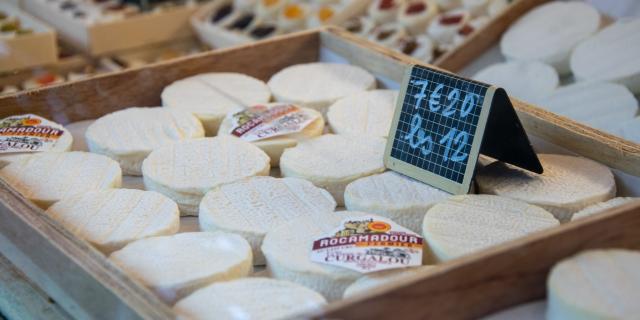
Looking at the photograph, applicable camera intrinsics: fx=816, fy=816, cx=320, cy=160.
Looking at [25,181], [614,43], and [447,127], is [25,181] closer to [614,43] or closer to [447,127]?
[447,127]

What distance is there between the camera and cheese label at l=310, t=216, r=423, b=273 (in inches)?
63.3

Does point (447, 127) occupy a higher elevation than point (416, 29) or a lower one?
higher

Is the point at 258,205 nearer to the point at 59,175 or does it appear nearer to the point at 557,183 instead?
the point at 59,175

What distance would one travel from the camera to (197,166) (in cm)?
212

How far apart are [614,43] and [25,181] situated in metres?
1.95

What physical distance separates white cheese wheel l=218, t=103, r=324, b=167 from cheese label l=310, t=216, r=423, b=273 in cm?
54

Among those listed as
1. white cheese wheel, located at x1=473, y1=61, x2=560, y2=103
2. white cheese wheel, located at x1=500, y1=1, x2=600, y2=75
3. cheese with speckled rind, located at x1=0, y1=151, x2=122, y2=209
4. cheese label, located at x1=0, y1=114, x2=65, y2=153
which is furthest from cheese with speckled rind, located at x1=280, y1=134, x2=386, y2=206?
white cheese wheel, located at x1=500, y1=1, x2=600, y2=75

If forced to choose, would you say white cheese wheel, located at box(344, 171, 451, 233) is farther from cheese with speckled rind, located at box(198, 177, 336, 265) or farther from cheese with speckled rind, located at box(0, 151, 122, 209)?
cheese with speckled rind, located at box(0, 151, 122, 209)

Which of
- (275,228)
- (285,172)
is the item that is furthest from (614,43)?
(275,228)

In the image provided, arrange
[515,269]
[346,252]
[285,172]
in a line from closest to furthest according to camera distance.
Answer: [515,269], [346,252], [285,172]

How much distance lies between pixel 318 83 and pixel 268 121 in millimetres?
368

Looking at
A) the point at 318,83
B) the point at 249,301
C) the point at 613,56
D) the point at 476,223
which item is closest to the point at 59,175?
the point at 249,301

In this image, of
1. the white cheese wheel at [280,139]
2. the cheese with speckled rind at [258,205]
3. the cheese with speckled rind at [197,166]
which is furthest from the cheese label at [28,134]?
the cheese with speckled rind at [258,205]

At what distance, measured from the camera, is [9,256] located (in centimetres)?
184
